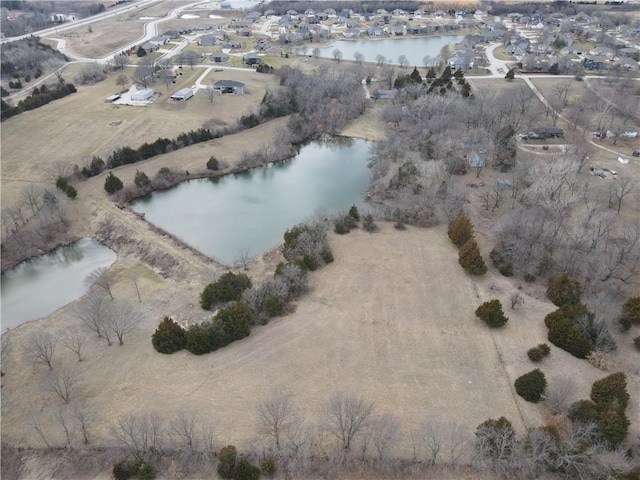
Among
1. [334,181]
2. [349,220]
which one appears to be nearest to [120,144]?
[334,181]

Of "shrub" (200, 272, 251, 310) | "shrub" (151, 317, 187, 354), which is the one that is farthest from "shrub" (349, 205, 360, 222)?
"shrub" (151, 317, 187, 354)

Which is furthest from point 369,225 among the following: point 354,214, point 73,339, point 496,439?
point 73,339

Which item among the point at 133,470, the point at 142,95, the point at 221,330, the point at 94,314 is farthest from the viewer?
the point at 142,95

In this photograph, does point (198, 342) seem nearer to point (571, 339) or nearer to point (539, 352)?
point (539, 352)

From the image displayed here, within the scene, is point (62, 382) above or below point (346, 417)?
below

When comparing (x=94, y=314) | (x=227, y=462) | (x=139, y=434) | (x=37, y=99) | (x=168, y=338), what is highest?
(x=37, y=99)

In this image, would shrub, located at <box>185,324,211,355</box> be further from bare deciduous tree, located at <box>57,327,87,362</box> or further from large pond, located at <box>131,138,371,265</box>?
large pond, located at <box>131,138,371,265</box>
